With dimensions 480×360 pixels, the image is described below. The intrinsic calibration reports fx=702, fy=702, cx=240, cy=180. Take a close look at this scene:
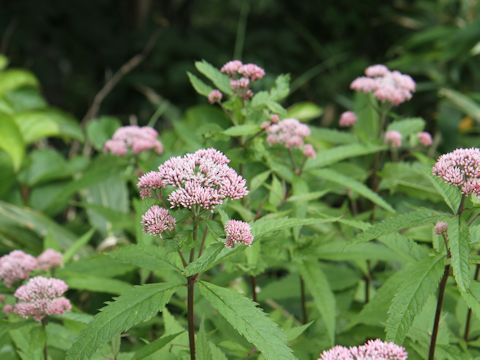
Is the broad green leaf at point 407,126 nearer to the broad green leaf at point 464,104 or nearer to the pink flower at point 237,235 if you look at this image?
the pink flower at point 237,235

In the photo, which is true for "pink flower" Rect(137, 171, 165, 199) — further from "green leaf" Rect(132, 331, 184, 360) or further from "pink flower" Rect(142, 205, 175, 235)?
"green leaf" Rect(132, 331, 184, 360)

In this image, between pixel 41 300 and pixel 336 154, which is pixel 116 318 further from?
pixel 336 154

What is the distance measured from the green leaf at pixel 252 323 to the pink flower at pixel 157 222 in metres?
0.14

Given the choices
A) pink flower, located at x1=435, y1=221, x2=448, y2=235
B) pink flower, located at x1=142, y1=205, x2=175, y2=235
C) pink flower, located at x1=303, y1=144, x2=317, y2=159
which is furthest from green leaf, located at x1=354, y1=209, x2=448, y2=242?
pink flower, located at x1=303, y1=144, x2=317, y2=159

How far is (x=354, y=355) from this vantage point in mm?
1063

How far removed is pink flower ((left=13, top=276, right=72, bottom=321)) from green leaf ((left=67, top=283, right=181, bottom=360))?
0.98 feet

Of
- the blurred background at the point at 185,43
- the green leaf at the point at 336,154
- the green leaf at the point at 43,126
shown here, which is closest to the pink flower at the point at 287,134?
the green leaf at the point at 336,154

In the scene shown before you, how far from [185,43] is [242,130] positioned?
439cm

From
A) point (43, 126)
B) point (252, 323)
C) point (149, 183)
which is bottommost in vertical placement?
point (252, 323)

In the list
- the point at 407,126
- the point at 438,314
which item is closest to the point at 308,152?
the point at 407,126

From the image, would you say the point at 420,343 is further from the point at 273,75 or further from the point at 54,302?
the point at 273,75

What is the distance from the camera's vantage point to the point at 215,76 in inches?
70.1

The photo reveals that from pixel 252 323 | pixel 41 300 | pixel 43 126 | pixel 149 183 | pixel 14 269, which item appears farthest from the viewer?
pixel 43 126

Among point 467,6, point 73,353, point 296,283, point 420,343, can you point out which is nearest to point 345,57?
point 467,6
